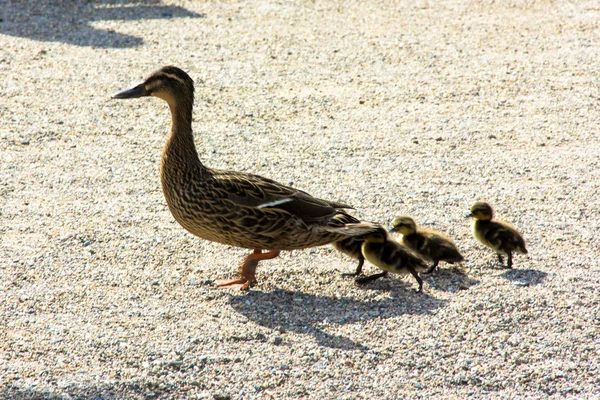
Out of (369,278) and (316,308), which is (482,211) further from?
(316,308)

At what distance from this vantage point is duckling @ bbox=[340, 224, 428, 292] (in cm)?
581

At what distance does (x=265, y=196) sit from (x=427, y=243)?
1276mm

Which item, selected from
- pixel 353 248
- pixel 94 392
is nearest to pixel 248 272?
pixel 353 248

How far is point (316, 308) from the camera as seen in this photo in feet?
18.5

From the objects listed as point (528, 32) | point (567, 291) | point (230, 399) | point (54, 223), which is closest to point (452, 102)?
point (528, 32)

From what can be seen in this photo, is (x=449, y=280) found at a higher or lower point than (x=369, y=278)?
higher

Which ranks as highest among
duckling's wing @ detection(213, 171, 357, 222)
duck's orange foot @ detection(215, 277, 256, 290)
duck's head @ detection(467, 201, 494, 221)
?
duck's head @ detection(467, 201, 494, 221)

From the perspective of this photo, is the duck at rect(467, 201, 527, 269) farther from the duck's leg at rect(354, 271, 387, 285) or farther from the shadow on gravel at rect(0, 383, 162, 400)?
the shadow on gravel at rect(0, 383, 162, 400)

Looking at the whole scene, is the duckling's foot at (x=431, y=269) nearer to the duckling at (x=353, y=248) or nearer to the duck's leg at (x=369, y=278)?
the duck's leg at (x=369, y=278)

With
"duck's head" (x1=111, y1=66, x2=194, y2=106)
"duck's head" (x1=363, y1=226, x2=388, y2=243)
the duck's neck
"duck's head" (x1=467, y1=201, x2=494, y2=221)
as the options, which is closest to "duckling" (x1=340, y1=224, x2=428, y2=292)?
"duck's head" (x1=363, y1=226, x2=388, y2=243)

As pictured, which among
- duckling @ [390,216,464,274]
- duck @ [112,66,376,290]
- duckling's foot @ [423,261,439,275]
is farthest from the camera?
duckling's foot @ [423,261,439,275]

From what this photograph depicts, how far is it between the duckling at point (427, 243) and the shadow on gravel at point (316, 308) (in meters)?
0.34

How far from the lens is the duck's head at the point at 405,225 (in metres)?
6.25

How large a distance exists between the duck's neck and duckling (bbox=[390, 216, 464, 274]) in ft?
5.22
